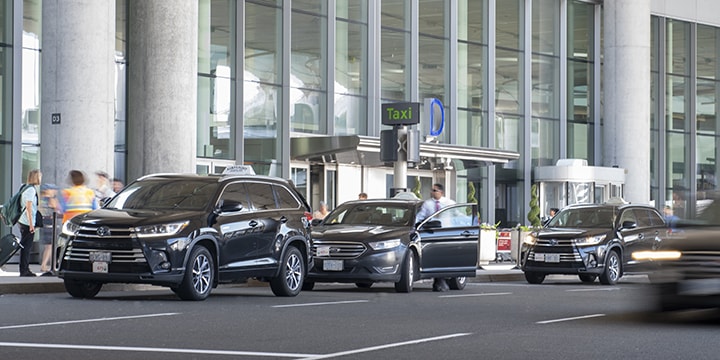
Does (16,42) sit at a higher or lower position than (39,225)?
higher

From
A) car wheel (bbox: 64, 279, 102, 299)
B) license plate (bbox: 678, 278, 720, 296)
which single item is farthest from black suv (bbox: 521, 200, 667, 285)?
license plate (bbox: 678, 278, 720, 296)

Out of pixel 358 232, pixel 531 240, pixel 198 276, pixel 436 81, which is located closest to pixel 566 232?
pixel 531 240

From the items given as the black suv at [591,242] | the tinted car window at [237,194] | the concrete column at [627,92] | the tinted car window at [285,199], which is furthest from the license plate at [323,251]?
the concrete column at [627,92]

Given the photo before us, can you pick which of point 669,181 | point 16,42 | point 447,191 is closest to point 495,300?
point 16,42

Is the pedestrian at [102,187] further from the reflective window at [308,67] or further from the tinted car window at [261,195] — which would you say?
the reflective window at [308,67]

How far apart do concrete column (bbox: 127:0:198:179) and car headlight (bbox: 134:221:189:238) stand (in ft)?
41.4

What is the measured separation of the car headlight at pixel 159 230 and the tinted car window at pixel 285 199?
2.73 metres

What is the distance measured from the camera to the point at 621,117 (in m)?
50.2

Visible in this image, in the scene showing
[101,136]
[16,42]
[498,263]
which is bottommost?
[498,263]

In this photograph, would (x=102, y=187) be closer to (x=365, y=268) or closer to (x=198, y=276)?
(x=365, y=268)

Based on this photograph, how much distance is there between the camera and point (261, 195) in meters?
20.0

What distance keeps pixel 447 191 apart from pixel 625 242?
1736 cm

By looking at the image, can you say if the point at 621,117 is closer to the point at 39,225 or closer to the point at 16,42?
the point at 16,42

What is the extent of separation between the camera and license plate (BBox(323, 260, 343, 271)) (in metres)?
21.5
